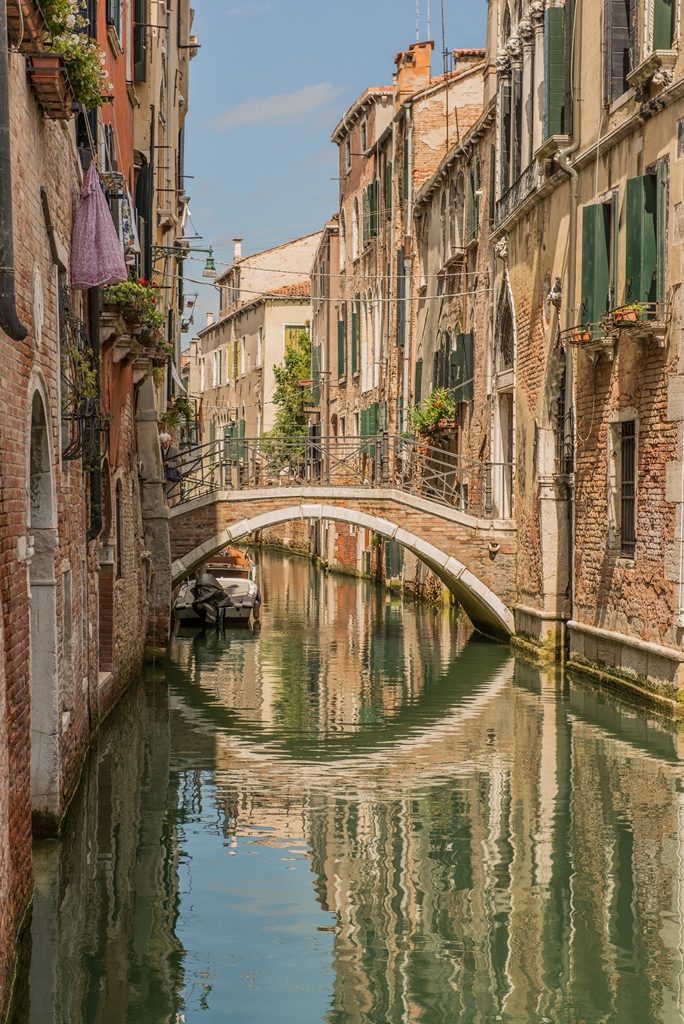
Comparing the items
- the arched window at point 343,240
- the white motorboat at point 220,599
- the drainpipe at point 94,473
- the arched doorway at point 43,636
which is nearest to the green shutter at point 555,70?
the drainpipe at point 94,473

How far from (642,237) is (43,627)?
24.2ft

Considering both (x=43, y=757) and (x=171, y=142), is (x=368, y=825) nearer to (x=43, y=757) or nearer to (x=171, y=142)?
(x=43, y=757)

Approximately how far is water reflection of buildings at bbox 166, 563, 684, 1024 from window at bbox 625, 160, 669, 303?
155 inches

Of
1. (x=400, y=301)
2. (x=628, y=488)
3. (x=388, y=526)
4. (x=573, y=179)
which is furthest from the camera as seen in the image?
(x=400, y=301)

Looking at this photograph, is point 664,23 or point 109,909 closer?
point 109,909

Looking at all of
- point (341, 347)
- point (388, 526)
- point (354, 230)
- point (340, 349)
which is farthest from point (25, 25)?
point (340, 349)

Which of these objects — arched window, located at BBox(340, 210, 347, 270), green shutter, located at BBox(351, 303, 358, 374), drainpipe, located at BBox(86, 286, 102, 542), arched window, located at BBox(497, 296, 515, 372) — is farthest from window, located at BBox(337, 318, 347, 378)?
drainpipe, located at BBox(86, 286, 102, 542)

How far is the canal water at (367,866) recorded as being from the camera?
21.1 ft

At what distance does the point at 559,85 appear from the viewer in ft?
56.2

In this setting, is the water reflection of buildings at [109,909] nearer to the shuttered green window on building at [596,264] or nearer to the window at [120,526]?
the window at [120,526]

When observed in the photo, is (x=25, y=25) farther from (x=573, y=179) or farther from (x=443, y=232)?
(x=443, y=232)

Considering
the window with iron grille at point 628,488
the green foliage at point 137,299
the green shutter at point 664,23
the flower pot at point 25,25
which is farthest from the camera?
the window with iron grille at point 628,488

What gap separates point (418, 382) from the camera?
2850cm

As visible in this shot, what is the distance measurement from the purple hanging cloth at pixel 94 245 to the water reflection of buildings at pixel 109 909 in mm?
3581
